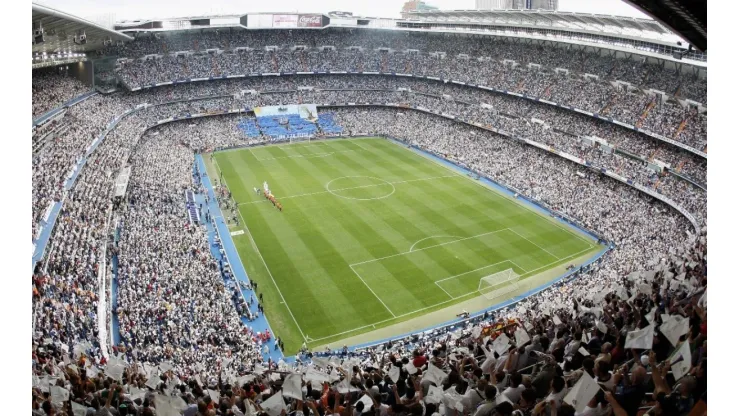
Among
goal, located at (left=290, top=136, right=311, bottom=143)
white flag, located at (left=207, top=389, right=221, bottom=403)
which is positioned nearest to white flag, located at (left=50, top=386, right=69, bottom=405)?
white flag, located at (left=207, top=389, right=221, bottom=403)

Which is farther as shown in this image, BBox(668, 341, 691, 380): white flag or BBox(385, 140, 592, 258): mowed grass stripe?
BBox(385, 140, 592, 258): mowed grass stripe

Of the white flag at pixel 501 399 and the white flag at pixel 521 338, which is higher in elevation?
the white flag at pixel 501 399

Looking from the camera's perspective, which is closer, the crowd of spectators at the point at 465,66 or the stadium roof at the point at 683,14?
the stadium roof at the point at 683,14

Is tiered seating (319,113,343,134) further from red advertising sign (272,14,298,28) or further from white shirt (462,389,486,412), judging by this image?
white shirt (462,389,486,412)

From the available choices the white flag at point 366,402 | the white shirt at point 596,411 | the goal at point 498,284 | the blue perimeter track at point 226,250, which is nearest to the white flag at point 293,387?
the white flag at point 366,402

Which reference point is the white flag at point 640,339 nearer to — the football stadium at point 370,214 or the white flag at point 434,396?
the football stadium at point 370,214

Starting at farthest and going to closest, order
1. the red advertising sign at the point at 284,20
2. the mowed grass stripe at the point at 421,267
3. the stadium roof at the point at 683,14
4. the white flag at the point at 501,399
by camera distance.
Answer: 1. the red advertising sign at the point at 284,20
2. the mowed grass stripe at the point at 421,267
3. the stadium roof at the point at 683,14
4. the white flag at the point at 501,399

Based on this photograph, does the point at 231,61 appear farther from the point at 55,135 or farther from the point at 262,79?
the point at 55,135
